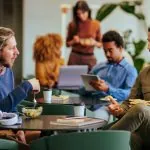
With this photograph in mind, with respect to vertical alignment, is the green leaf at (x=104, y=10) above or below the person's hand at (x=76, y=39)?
above

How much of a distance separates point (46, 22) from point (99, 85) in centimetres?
465

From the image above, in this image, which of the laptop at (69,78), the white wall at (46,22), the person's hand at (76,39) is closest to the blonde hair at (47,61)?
the laptop at (69,78)

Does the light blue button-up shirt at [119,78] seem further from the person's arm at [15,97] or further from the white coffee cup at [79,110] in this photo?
the person's arm at [15,97]

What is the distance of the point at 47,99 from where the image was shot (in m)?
4.18

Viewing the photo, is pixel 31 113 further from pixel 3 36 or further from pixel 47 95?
pixel 47 95

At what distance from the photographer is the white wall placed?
8898 mm

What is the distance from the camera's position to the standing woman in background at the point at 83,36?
7.11 meters

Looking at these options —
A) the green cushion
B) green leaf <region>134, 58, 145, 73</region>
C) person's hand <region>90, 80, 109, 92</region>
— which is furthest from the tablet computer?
green leaf <region>134, 58, 145, 73</region>

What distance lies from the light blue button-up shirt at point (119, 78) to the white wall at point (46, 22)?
12.8 ft

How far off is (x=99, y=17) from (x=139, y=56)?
2.90 ft

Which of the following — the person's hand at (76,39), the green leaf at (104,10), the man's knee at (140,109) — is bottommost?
the man's knee at (140,109)

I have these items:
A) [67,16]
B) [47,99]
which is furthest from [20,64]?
[47,99]

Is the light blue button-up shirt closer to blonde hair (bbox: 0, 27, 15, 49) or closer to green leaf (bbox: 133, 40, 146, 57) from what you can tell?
blonde hair (bbox: 0, 27, 15, 49)

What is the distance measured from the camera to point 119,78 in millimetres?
4844
